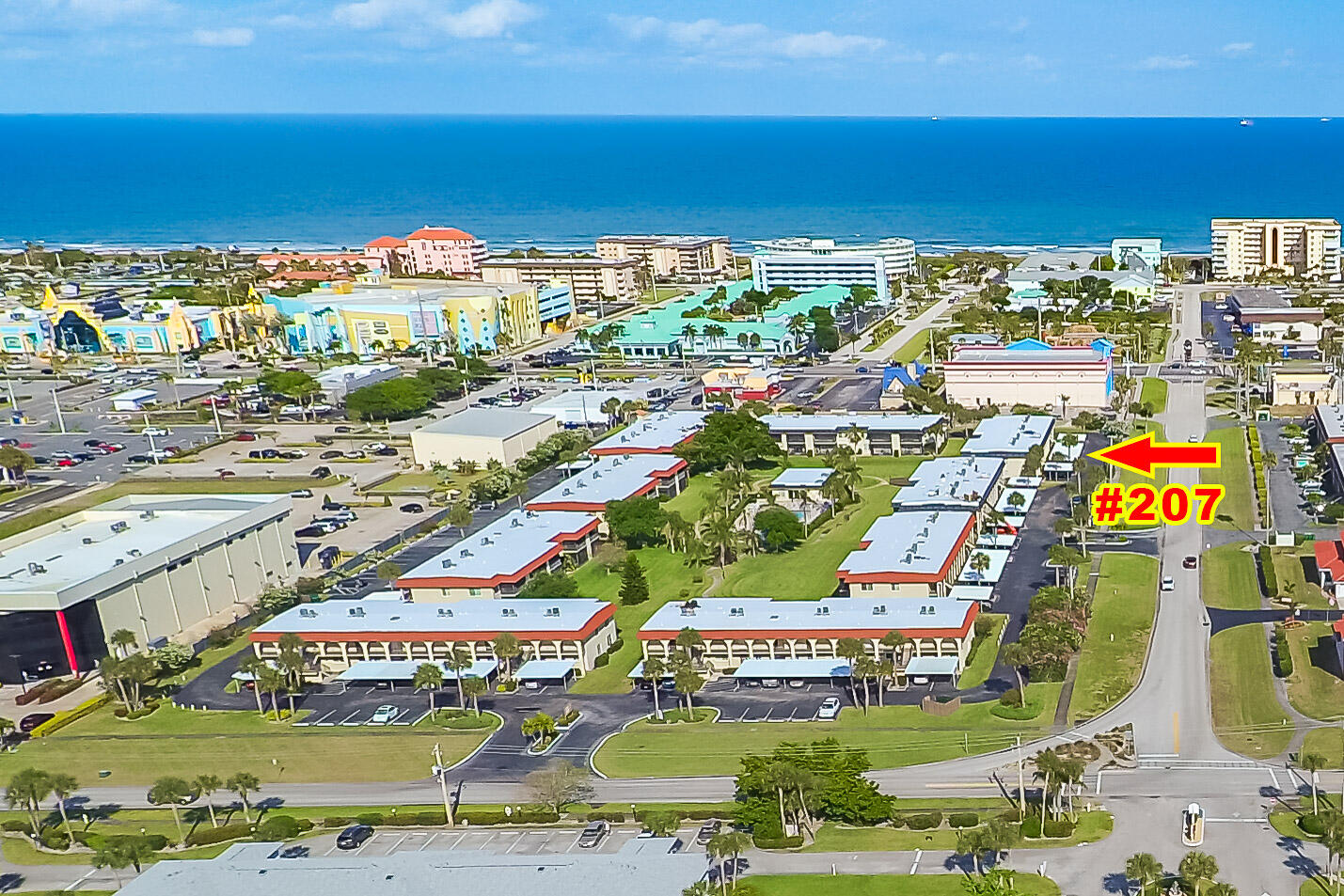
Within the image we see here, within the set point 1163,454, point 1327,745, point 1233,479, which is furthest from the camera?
point 1163,454

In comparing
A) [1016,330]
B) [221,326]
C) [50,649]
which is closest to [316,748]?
[50,649]

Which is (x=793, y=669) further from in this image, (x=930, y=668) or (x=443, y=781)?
(x=443, y=781)

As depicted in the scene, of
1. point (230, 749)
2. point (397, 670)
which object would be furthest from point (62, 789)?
point (397, 670)

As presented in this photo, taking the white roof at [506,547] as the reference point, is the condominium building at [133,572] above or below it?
above

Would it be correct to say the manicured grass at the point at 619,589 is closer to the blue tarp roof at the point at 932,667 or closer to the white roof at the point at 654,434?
the blue tarp roof at the point at 932,667

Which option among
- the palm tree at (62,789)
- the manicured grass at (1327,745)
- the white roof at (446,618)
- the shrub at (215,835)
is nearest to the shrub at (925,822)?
the manicured grass at (1327,745)

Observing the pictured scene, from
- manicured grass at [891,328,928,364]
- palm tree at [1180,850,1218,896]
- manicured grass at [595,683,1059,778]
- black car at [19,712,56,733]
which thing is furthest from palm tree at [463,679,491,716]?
manicured grass at [891,328,928,364]
